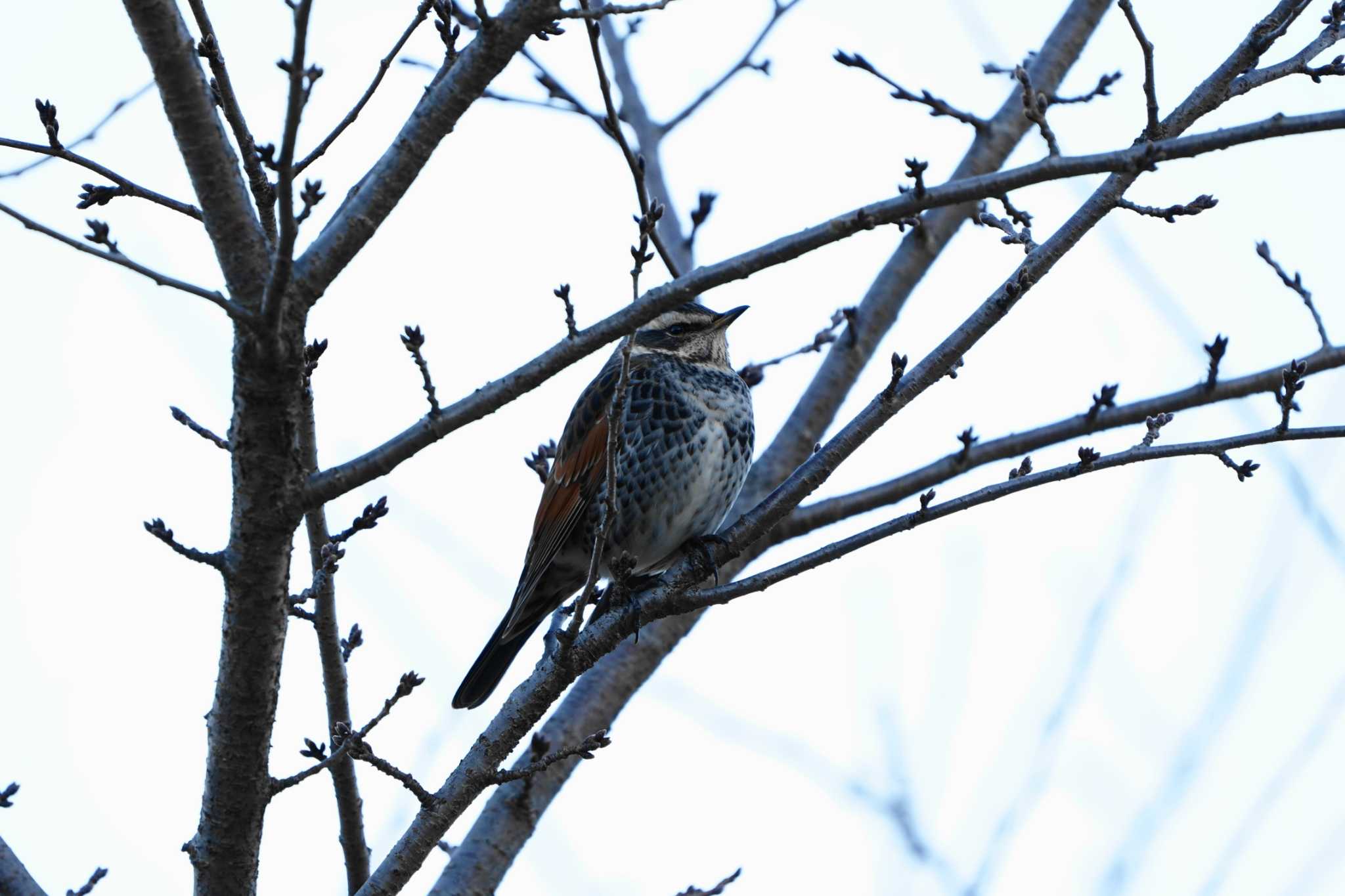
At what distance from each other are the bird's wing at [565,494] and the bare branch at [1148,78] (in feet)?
8.54

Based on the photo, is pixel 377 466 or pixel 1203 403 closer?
pixel 377 466

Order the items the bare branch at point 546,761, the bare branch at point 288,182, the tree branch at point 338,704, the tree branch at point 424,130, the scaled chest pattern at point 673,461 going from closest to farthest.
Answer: the bare branch at point 288,182 → the tree branch at point 424,130 → the bare branch at point 546,761 → the tree branch at point 338,704 → the scaled chest pattern at point 673,461

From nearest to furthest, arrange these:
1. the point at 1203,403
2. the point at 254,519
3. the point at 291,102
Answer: the point at 291,102, the point at 254,519, the point at 1203,403

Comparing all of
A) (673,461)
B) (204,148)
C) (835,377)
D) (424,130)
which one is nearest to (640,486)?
(673,461)

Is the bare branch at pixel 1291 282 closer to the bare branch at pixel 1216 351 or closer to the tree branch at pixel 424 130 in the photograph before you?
the bare branch at pixel 1216 351

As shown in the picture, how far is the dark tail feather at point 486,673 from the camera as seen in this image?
5492mm

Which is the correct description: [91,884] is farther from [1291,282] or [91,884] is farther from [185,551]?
[1291,282]

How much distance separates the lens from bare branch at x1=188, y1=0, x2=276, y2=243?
3.24 m

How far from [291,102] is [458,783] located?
1.74m

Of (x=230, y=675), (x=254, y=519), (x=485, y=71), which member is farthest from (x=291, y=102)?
(x=230, y=675)

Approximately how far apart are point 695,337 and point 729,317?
0.58 feet

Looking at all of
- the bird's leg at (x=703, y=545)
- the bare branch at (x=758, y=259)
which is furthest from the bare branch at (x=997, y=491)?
the bird's leg at (x=703, y=545)

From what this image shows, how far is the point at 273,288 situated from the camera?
9.22 ft

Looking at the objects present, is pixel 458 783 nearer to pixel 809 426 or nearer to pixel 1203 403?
pixel 809 426
